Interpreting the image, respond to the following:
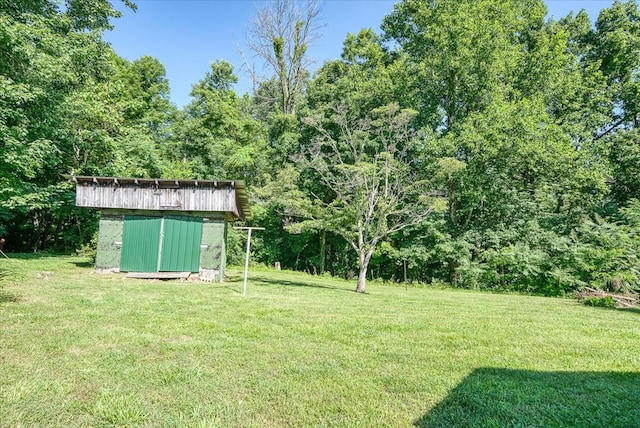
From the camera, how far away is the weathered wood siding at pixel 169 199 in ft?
39.8

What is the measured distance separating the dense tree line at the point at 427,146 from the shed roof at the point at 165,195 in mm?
2902

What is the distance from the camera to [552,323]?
659 centimetres

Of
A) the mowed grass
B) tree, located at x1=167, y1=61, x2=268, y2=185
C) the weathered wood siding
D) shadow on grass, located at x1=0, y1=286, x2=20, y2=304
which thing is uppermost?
tree, located at x1=167, y1=61, x2=268, y2=185

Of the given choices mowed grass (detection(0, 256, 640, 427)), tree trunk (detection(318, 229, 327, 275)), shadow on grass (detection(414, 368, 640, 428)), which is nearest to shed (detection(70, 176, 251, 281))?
mowed grass (detection(0, 256, 640, 427))

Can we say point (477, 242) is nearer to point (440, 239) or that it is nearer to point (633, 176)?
point (440, 239)

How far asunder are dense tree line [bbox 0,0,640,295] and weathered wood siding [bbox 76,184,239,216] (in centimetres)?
292

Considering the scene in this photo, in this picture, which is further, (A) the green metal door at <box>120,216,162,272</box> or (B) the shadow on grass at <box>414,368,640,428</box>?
(A) the green metal door at <box>120,216,162,272</box>

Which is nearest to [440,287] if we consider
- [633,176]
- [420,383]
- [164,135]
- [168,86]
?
[633,176]

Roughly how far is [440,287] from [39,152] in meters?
18.2

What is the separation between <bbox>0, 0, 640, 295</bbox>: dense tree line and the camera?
1365cm

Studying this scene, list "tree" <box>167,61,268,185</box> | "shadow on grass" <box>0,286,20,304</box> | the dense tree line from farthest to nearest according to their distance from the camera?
"tree" <box>167,61,268,185</box> → the dense tree line → "shadow on grass" <box>0,286,20,304</box>

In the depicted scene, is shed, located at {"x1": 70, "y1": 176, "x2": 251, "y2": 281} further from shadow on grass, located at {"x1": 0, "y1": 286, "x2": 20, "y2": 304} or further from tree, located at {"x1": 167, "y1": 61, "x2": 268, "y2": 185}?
tree, located at {"x1": 167, "y1": 61, "x2": 268, "y2": 185}

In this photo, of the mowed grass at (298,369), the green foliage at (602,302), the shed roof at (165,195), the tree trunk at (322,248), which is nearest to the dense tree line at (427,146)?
the tree trunk at (322,248)

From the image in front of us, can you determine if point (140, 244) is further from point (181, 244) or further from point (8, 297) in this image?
point (8, 297)
